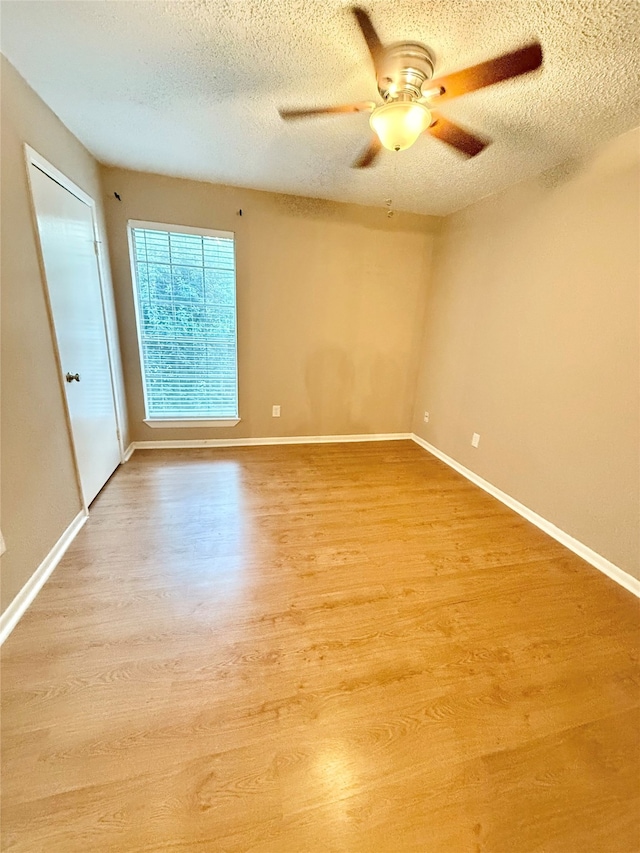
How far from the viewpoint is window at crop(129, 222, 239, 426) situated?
117 inches

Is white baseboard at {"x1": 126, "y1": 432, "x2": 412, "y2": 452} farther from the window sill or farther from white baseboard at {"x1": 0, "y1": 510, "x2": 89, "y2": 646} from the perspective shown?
white baseboard at {"x1": 0, "y1": 510, "x2": 89, "y2": 646}

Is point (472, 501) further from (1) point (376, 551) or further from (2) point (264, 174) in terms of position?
(2) point (264, 174)

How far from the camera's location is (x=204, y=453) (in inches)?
133

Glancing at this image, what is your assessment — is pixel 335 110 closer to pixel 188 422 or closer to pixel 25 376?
pixel 25 376

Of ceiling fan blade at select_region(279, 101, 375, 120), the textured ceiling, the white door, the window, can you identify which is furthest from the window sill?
ceiling fan blade at select_region(279, 101, 375, 120)

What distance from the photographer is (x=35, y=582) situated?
65.9 inches

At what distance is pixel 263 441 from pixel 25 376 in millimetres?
2251

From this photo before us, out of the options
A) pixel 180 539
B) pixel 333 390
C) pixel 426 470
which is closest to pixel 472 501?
pixel 426 470

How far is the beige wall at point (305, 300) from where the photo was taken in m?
2.92

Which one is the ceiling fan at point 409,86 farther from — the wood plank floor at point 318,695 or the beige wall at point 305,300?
the wood plank floor at point 318,695

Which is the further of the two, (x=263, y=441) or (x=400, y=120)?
(x=263, y=441)

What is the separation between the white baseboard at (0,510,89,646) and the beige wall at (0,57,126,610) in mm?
40

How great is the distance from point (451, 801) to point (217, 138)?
3.41m

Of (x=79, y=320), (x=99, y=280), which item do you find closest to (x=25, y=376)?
(x=79, y=320)
